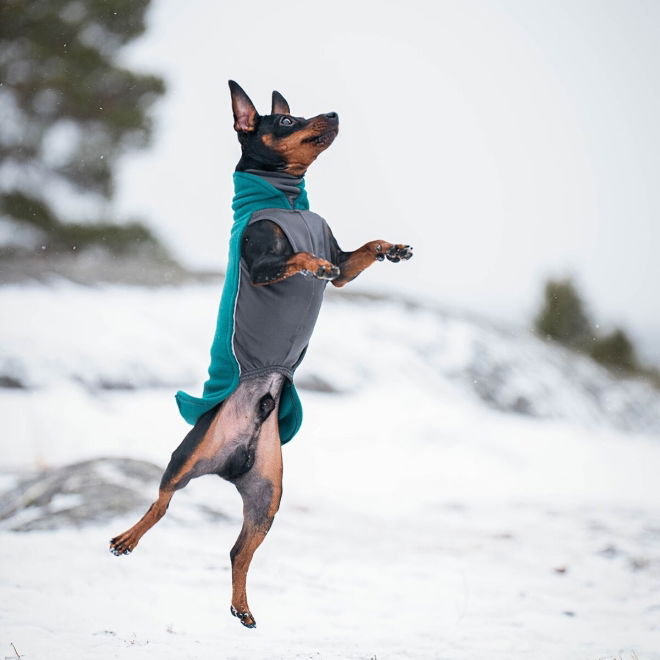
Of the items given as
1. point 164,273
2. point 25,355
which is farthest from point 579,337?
point 25,355

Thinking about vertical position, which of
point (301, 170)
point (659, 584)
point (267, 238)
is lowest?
point (659, 584)

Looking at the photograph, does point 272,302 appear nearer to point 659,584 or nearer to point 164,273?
point 659,584

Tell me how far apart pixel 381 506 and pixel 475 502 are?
860 mm

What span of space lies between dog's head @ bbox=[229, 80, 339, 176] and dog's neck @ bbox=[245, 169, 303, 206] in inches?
0.7

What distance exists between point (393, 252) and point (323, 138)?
0.44 metres

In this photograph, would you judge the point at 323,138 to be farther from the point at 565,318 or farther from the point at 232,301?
the point at 565,318

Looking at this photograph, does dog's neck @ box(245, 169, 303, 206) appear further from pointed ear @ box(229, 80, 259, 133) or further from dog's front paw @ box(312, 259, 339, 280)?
dog's front paw @ box(312, 259, 339, 280)

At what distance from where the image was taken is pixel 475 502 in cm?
698

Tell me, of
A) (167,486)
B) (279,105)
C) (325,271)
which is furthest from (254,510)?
(279,105)

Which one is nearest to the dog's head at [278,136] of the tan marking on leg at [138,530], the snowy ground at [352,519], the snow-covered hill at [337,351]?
the tan marking on leg at [138,530]

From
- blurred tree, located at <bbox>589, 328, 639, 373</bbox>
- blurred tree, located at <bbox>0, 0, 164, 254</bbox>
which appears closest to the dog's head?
blurred tree, located at <bbox>0, 0, 164, 254</bbox>

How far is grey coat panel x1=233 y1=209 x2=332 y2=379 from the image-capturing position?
2.73 metres

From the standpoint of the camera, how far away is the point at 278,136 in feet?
9.18

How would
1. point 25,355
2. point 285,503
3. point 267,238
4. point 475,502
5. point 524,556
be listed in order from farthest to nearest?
point 25,355 < point 475,502 < point 285,503 < point 524,556 < point 267,238
